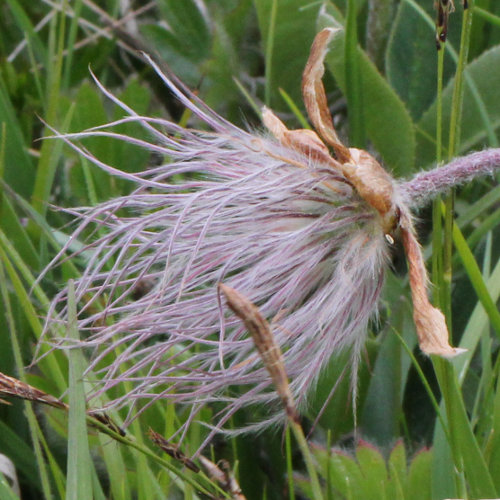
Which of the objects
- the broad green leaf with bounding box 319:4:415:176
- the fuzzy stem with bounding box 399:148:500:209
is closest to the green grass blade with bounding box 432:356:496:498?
the fuzzy stem with bounding box 399:148:500:209

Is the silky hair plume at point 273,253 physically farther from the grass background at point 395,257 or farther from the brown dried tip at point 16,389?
the brown dried tip at point 16,389

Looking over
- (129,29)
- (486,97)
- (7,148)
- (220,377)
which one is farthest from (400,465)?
(129,29)

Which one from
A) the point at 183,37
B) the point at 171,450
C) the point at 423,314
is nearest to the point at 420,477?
the point at 423,314

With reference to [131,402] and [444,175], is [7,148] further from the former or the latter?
[444,175]

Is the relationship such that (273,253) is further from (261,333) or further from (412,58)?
(412,58)

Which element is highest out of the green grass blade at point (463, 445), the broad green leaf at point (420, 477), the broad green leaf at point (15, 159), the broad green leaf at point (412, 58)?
the broad green leaf at point (412, 58)

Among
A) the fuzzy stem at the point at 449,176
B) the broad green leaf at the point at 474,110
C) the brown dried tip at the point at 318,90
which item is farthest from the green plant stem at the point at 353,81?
the fuzzy stem at the point at 449,176
